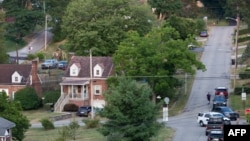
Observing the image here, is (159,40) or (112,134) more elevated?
(159,40)

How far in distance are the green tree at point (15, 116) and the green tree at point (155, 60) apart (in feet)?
48.5

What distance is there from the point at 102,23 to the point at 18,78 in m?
13.2

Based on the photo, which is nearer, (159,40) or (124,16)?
(159,40)

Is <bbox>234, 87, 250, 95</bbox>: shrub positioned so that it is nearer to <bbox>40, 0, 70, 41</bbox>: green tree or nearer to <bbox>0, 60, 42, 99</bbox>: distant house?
<bbox>0, 60, 42, 99</bbox>: distant house

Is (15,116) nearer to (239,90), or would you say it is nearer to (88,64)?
(88,64)

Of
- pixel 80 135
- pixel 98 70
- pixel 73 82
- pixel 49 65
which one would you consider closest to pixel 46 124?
pixel 80 135

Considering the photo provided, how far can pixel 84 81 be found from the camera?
7269cm

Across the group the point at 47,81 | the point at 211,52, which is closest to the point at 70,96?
the point at 47,81

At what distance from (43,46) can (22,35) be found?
10.4 ft

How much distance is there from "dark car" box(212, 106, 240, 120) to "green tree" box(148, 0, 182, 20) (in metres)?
49.3

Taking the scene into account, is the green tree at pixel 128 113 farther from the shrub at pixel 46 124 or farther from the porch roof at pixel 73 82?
the porch roof at pixel 73 82

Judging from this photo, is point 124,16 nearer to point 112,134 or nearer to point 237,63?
point 237,63

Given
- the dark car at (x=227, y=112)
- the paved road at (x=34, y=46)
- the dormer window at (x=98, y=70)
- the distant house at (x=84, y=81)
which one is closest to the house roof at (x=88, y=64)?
the distant house at (x=84, y=81)

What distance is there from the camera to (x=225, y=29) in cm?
11075
